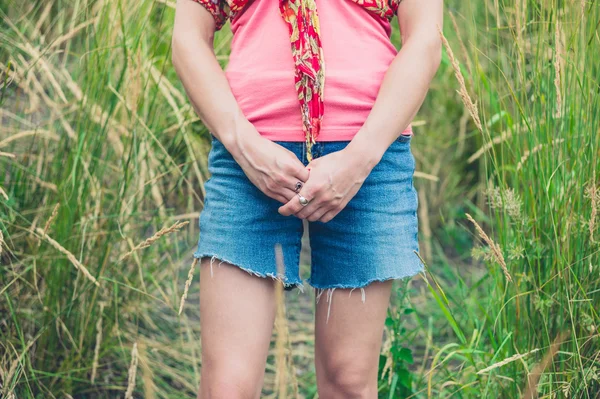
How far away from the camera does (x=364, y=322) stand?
1.54 meters

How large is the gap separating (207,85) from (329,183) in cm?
32

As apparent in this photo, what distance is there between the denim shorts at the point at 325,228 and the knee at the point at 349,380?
0.18m

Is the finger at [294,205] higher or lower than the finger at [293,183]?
lower

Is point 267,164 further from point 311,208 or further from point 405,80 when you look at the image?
point 405,80

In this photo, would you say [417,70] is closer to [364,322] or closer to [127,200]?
[364,322]

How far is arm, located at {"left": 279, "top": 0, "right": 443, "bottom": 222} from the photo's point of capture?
1395 millimetres

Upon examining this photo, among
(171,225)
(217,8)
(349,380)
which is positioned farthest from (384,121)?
(171,225)

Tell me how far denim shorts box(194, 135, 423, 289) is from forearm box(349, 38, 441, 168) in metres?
0.07

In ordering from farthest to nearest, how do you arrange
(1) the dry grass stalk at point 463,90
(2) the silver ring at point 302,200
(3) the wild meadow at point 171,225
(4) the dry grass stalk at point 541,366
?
(3) the wild meadow at point 171,225 → (1) the dry grass stalk at point 463,90 → (2) the silver ring at point 302,200 → (4) the dry grass stalk at point 541,366

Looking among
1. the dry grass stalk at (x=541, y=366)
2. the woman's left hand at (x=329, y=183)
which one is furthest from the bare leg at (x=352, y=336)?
the dry grass stalk at (x=541, y=366)

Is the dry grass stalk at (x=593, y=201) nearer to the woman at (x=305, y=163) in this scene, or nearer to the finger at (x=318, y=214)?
the woman at (x=305, y=163)

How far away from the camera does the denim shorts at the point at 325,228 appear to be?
1.46m

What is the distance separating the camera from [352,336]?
154cm

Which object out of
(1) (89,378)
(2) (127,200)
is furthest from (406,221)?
(1) (89,378)
